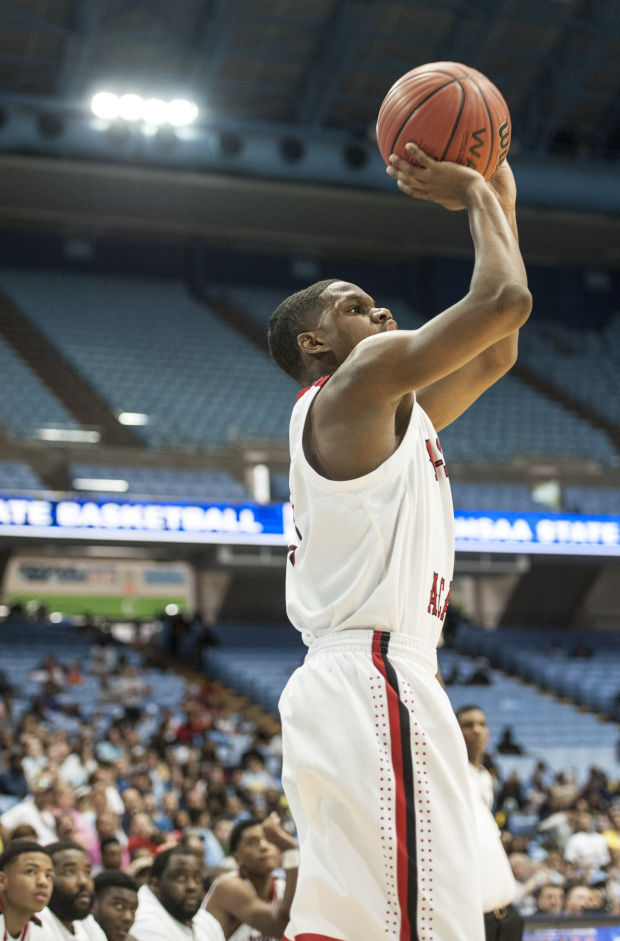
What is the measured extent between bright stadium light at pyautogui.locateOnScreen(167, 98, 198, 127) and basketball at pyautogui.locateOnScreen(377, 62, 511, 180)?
14.6 metres

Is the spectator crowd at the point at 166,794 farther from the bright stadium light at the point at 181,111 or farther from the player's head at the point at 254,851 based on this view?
the bright stadium light at the point at 181,111

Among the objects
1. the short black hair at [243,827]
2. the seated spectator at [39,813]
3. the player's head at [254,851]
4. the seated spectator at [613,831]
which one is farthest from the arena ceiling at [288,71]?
the player's head at [254,851]

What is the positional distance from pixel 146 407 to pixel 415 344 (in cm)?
1576

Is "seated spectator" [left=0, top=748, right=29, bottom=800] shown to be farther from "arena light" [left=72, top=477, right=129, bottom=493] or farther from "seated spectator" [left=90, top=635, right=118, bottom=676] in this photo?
"arena light" [left=72, top=477, right=129, bottom=493]

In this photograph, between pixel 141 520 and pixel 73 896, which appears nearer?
pixel 73 896

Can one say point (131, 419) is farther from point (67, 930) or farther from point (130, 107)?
point (67, 930)

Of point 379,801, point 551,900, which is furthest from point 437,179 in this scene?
Result: point 551,900

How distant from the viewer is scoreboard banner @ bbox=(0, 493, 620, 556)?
14.6 meters

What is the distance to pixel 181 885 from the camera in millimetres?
4637

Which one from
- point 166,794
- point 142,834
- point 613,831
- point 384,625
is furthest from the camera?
point 613,831

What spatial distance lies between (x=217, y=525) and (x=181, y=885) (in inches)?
417

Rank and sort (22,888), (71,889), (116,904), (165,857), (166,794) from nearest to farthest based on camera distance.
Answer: (22,888), (71,889), (116,904), (165,857), (166,794)

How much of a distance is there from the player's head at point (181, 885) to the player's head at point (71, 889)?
299 millimetres

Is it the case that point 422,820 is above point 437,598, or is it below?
below
